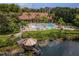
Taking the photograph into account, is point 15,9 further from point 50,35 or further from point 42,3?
point 50,35

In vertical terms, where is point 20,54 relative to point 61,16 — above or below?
below

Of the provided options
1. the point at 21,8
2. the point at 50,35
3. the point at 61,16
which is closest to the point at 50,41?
the point at 50,35

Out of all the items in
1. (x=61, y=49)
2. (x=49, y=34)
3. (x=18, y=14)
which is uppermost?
(x=18, y=14)

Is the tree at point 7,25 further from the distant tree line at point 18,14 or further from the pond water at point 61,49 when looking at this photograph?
the pond water at point 61,49

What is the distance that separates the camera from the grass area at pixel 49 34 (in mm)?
1993

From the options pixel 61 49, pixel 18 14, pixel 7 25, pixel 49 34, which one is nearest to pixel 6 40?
pixel 7 25

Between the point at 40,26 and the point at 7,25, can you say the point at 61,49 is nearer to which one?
the point at 40,26

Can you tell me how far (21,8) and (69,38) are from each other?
1.57 ft

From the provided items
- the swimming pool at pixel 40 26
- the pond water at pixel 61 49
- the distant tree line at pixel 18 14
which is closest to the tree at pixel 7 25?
the distant tree line at pixel 18 14

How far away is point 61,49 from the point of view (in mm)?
1994

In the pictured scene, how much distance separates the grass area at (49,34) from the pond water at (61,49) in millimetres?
66

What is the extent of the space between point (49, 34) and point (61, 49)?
16 cm

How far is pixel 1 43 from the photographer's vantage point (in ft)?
6.52

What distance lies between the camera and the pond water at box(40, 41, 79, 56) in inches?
77.9
